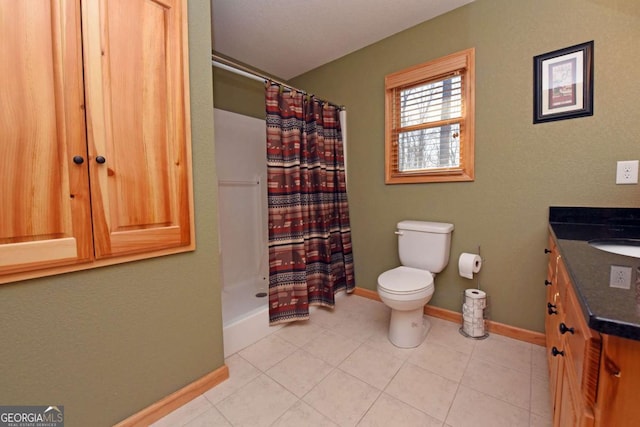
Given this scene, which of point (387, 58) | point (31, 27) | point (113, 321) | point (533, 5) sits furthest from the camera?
point (387, 58)

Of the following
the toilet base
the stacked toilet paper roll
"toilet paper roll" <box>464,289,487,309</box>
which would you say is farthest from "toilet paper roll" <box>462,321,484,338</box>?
the toilet base

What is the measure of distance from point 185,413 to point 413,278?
1.46 meters

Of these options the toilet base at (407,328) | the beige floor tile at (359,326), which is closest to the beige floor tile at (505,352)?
the toilet base at (407,328)

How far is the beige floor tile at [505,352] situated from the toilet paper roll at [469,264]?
440mm

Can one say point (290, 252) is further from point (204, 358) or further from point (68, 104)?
point (68, 104)

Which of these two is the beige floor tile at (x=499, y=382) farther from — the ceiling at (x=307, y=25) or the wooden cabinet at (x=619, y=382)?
the ceiling at (x=307, y=25)

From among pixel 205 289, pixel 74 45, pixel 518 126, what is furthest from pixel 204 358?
pixel 518 126

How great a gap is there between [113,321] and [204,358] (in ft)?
1.63

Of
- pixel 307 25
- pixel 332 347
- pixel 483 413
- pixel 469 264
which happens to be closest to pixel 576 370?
pixel 483 413

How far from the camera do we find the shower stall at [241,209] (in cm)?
238

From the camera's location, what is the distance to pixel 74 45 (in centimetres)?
96

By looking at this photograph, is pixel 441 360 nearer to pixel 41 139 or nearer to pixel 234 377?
pixel 234 377

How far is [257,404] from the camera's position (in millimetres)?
1306

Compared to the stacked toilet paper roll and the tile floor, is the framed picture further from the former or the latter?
the tile floor
